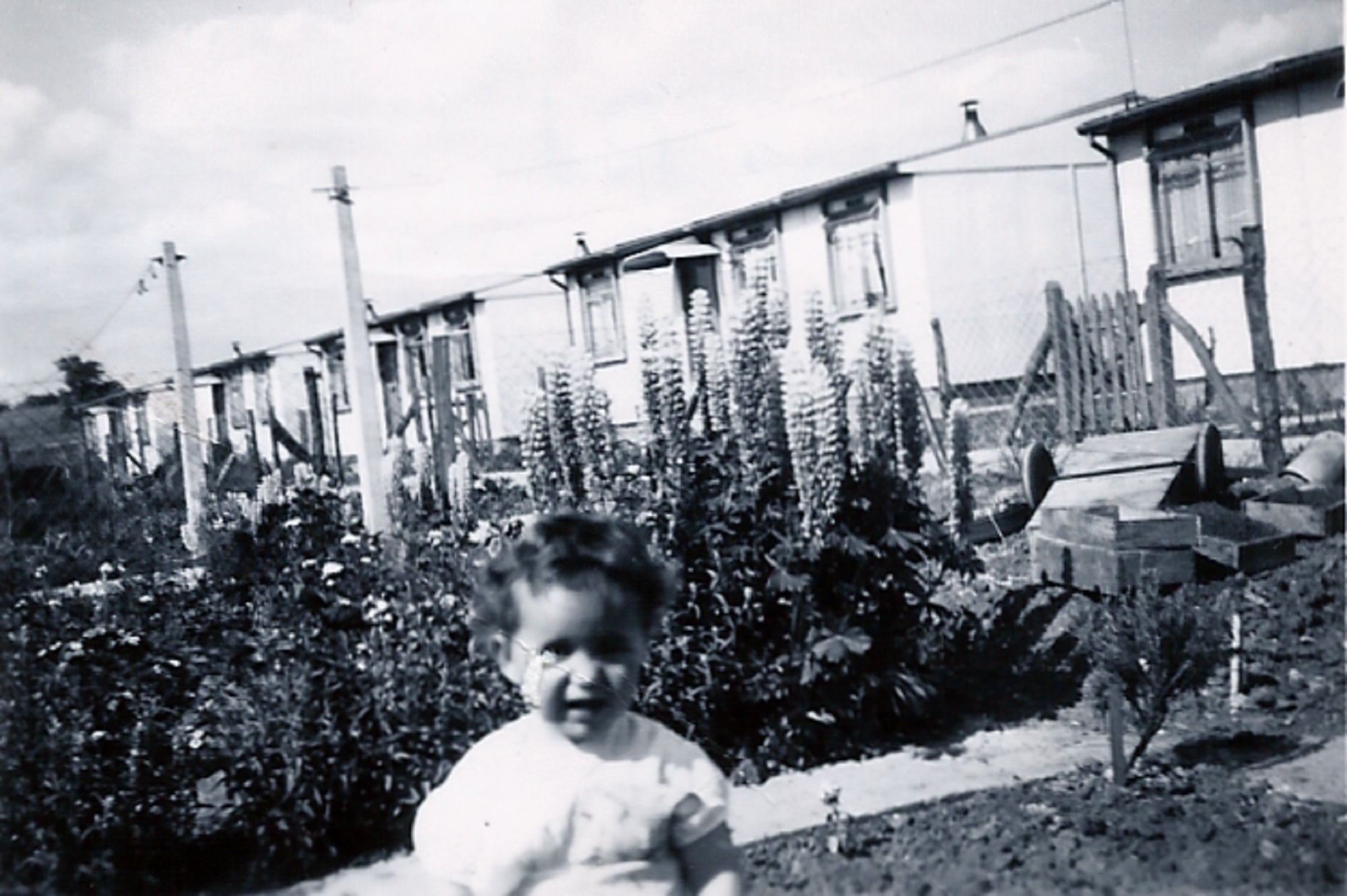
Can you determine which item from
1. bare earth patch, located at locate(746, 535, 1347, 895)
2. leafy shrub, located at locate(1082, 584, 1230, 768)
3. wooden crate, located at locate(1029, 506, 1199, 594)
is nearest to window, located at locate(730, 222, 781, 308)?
wooden crate, located at locate(1029, 506, 1199, 594)

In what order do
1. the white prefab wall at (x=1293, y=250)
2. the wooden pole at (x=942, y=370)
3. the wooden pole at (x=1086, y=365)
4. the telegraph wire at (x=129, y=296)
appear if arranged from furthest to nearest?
the wooden pole at (x=942, y=370) → the wooden pole at (x=1086, y=365) → the telegraph wire at (x=129, y=296) → the white prefab wall at (x=1293, y=250)

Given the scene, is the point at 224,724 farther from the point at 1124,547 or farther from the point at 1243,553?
the point at 1243,553

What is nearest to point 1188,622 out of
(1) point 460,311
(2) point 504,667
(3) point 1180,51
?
(3) point 1180,51

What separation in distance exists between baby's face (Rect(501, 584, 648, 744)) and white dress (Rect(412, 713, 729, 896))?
3 cm

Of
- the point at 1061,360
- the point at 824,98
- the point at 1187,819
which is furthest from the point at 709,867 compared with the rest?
the point at 1061,360

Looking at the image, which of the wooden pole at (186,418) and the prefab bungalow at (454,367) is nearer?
the wooden pole at (186,418)

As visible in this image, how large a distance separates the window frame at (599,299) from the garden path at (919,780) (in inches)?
48.5

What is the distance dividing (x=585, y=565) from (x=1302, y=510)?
186 cm

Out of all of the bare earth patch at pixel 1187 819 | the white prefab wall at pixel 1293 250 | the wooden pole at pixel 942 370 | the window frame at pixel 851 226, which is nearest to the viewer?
the bare earth patch at pixel 1187 819

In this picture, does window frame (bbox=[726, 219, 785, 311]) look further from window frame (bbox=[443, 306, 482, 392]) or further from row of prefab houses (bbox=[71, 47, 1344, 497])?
window frame (bbox=[443, 306, 482, 392])

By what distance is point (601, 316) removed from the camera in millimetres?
2676

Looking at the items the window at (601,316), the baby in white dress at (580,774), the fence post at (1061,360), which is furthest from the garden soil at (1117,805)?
the window at (601,316)

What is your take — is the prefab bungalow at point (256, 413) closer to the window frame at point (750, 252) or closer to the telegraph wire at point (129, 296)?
the telegraph wire at point (129, 296)

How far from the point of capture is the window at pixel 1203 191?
286cm
